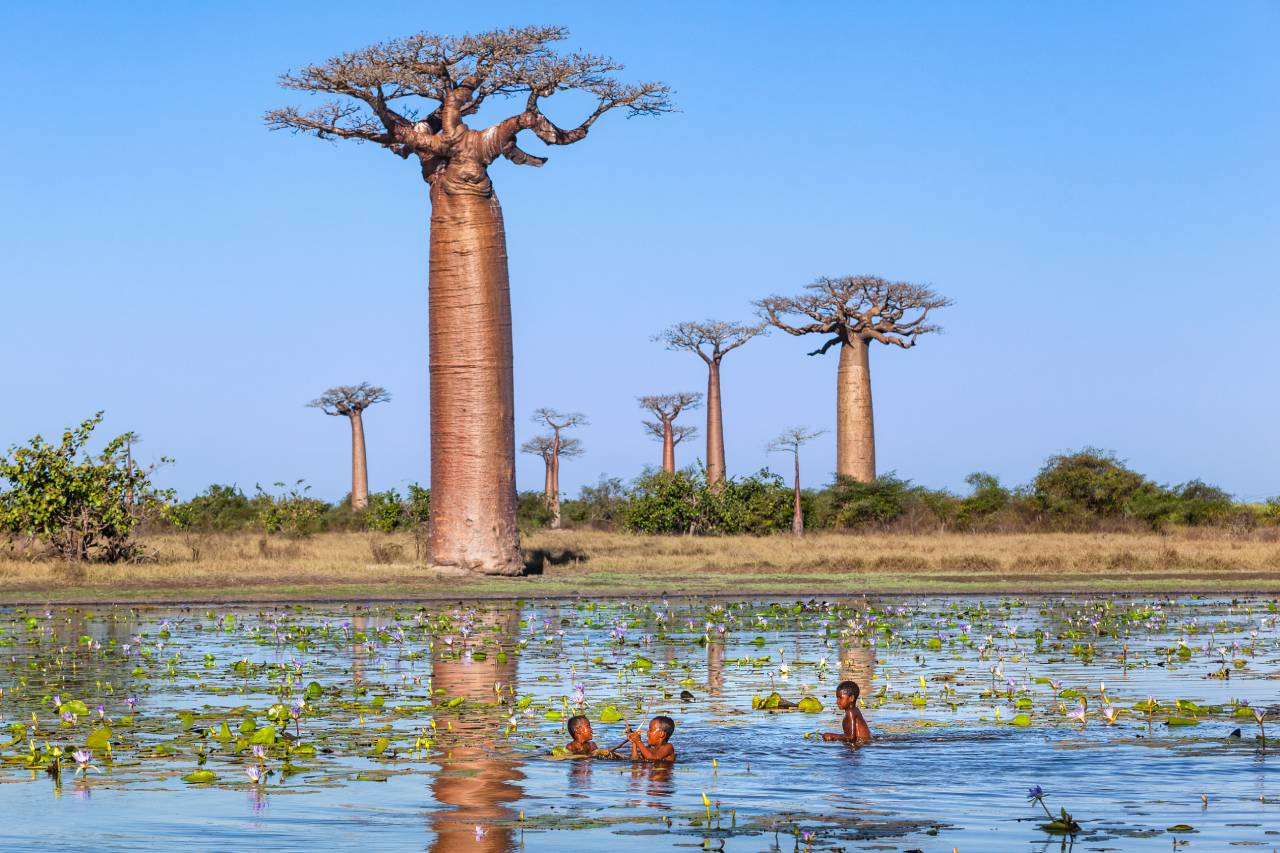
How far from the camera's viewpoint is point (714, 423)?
182 ft

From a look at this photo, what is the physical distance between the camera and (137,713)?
10.2 meters

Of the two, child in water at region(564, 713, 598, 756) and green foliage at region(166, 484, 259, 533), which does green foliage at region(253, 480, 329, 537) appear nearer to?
green foliage at region(166, 484, 259, 533)

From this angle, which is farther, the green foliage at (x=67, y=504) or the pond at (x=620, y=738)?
the green foliage at (x=67, y=504)

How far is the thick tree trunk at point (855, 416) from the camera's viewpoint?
50.1 metres

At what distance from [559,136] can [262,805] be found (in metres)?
18.6

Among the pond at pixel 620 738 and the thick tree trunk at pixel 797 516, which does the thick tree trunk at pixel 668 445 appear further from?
the pond at pixel 620 738

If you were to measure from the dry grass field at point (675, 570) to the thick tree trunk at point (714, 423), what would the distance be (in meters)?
20.6

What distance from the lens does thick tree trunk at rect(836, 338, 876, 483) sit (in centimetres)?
5006

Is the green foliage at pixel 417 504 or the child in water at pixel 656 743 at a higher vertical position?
the green foliage at pixel 417 504

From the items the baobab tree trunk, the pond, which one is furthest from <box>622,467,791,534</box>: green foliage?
the pond

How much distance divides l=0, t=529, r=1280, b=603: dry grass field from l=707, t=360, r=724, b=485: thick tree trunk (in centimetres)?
2056

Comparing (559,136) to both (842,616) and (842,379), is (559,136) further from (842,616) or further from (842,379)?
(842,379)

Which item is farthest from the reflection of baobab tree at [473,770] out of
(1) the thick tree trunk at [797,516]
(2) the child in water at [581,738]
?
(1) the thick tree trunk at [797,516]

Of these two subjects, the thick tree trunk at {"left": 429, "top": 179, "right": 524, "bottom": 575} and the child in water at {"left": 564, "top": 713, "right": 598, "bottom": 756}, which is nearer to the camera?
the child in water at {"left": 564, "top": 713, "right": 598, "bottom": 756}
